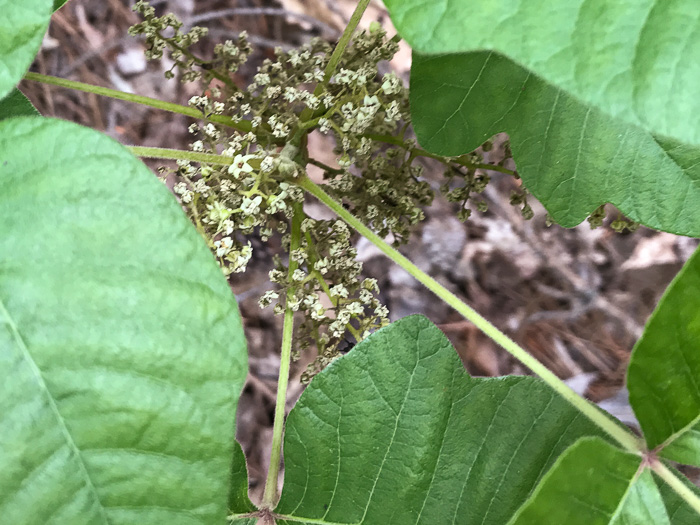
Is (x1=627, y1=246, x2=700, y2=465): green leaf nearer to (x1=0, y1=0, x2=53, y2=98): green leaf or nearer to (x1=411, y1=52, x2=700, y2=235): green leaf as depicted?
(x1=411, y1=52, x2=700, y2=235): green leaf

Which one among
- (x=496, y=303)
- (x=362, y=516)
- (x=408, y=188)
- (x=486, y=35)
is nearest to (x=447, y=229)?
(x=496, y=303)

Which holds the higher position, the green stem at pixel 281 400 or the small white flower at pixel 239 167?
the small white flower at pixel 239 167

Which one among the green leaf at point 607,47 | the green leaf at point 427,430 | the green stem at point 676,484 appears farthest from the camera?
the green leaf at point 427,430

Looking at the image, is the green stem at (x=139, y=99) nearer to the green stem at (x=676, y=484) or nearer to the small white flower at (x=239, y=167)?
the small white flower at (x=239, y=167)

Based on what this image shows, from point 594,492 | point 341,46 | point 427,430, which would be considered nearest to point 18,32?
point 341,46

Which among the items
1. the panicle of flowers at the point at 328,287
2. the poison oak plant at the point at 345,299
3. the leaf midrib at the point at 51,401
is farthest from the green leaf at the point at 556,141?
the leaf midrib at the point at 51,401

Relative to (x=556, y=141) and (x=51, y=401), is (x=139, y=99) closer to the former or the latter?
(x=51, y=401)

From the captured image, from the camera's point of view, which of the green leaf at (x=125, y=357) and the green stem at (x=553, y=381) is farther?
the green stem at (x=553, y=381)
